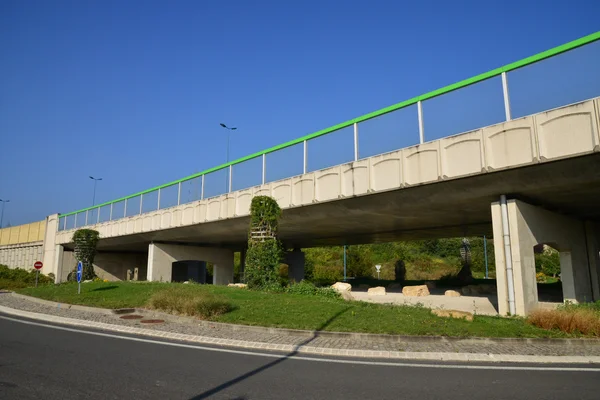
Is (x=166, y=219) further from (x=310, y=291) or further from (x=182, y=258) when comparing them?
(x=310, y=291)

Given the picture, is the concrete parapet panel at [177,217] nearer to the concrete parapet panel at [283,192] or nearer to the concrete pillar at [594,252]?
the concrete parapet panel at [283,192]

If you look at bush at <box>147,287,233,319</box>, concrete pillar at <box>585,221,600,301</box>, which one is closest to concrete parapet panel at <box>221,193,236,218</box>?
bush at <box>147,287,233,319</box>

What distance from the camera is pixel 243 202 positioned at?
25578 millimetres

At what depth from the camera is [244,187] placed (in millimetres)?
25828

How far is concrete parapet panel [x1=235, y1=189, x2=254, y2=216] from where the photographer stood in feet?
82.5

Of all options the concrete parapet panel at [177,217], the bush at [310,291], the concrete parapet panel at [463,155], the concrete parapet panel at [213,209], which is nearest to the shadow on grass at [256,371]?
the bush at [310,291]

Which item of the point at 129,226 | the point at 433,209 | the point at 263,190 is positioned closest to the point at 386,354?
the point at 433,209

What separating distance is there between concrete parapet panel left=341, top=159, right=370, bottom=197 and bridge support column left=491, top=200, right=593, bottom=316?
517 cm

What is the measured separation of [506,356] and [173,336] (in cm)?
750

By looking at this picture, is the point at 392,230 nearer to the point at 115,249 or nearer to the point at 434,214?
the point at 434,214

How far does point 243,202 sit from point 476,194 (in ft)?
43.6

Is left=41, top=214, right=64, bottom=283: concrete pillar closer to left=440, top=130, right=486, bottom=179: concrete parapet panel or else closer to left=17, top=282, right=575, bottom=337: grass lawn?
left=17, top=282, right=575, bottom=337: grass lawn

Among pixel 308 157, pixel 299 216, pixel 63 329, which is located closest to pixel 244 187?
pixel 299 216

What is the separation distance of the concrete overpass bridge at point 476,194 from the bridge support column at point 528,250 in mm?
38
